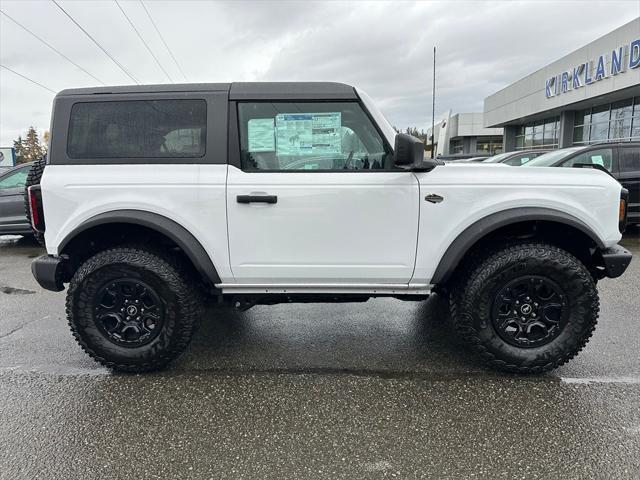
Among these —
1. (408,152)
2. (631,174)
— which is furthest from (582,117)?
(408,152)

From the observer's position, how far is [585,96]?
18.6 m

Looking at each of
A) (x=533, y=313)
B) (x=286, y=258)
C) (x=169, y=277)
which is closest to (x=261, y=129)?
(x=286, y=258)

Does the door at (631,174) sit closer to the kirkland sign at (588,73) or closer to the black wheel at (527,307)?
the black wheel at (527,307)

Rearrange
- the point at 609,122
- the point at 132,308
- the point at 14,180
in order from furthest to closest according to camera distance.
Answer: the point at 609,122 < the point at 14,180 < the point at 132,308

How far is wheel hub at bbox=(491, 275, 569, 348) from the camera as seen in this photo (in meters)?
2.86

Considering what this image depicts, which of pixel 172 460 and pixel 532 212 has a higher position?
pixel 532 212

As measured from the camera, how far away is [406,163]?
2.72 m

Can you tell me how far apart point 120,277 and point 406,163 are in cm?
211

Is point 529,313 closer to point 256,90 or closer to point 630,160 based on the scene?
point 256,90

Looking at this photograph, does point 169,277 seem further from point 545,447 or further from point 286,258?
point 545,447

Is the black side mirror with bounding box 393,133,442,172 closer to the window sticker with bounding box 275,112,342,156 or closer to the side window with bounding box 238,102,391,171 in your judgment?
the side window with bounding box 238,102,391,171

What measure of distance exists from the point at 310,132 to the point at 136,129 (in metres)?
1.22

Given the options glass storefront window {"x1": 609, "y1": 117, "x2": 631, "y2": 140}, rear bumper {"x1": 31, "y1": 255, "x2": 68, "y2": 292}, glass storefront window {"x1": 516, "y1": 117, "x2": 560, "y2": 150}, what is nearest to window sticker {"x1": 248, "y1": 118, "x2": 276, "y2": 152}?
rear bumper {"x1": 31, "y1": 255, "x2": 68, "y2": 292}

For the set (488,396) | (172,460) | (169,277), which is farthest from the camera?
(169,277)
